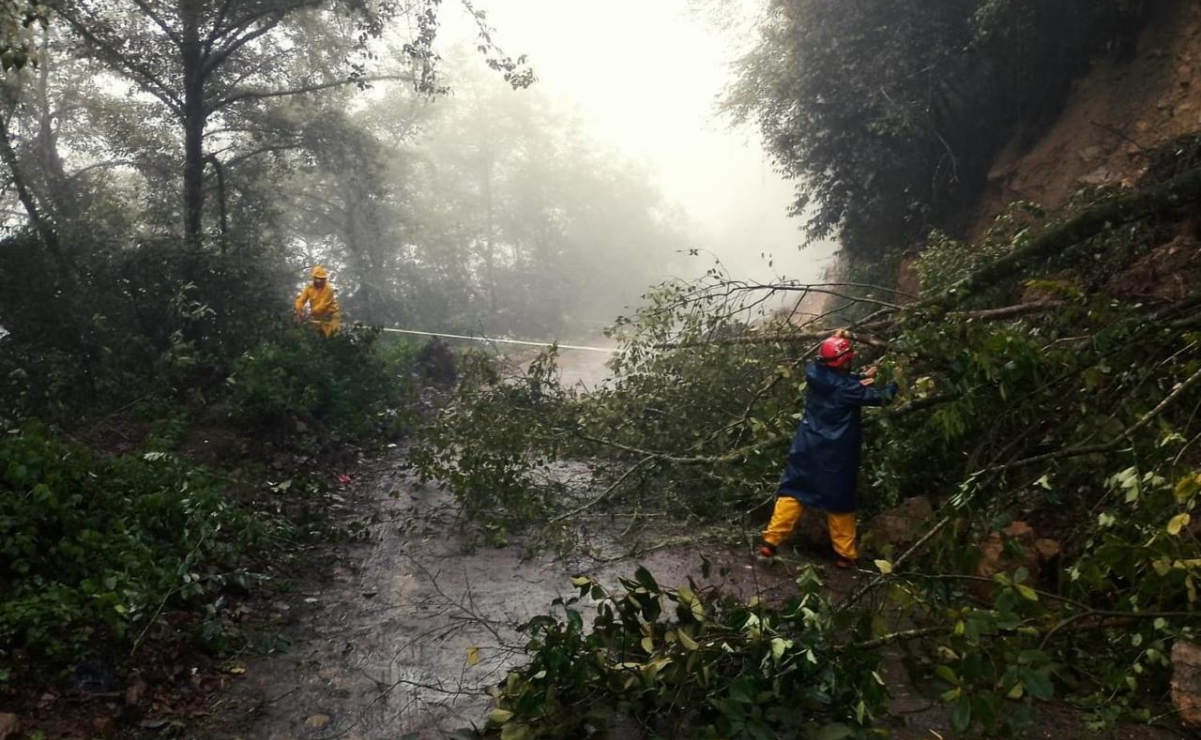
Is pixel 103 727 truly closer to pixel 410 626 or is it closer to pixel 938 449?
pixel 410 626

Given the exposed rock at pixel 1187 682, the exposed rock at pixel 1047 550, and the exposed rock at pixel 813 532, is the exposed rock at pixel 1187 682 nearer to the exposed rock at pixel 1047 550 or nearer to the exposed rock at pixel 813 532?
the exposed rock at pixel 1047 550

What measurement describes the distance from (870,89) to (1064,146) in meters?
2.50

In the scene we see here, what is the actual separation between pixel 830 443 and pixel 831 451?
0.17 ft

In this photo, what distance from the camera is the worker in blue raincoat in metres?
5.00

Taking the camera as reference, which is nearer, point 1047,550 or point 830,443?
point 1047,550

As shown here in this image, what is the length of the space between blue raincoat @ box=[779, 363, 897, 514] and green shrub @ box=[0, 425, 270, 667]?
357cm

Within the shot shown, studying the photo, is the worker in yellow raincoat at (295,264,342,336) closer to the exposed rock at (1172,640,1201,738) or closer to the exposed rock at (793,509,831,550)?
the exposed rock at (793,509,831,550)

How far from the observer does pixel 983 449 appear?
4.72 m

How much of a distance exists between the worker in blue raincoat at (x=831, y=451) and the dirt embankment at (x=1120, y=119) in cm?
421

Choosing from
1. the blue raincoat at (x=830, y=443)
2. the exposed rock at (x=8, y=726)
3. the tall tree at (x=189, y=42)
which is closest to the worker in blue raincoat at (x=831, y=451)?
the blue raincoat at (x=830, y=443)

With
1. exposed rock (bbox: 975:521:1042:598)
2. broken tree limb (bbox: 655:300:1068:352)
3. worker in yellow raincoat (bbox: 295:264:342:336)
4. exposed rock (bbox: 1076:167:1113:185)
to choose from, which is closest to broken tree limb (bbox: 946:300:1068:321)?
broken tree limb (bbox: 655:300:1068:352)

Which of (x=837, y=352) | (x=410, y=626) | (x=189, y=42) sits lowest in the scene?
(x=410, y=626)

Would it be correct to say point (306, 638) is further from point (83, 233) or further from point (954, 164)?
point (954, 164)

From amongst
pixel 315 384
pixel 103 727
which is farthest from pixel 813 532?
pixel 315 384
